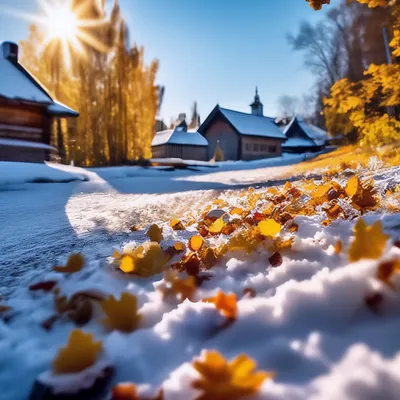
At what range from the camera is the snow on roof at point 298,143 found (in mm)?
36312

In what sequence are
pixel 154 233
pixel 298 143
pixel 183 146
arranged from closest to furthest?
pixel 154 233 < pixel 183 146 < pixel 298 143

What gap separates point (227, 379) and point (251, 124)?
28756mm

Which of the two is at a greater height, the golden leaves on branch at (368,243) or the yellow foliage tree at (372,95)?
the yellow foliage tree at (372,95)

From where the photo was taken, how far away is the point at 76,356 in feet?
2.08

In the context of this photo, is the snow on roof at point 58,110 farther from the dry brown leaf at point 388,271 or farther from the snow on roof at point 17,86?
the dry brown leaf at point 388,271

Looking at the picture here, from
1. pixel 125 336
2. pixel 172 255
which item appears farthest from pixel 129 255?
pixel 125 336

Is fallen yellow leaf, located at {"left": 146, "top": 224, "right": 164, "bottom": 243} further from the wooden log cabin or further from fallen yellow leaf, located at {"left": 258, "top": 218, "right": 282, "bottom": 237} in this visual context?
the wooden log cabin

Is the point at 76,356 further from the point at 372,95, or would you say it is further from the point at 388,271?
the point at 372,95

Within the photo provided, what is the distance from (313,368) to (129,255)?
2.60 ft

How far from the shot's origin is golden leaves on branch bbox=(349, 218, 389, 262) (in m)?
0.77

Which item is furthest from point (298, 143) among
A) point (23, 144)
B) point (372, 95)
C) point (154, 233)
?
point (154, 233)

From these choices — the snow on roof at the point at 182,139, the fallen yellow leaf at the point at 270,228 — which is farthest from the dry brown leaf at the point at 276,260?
the snow on roof at the point at 182,139

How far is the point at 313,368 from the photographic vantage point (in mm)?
554

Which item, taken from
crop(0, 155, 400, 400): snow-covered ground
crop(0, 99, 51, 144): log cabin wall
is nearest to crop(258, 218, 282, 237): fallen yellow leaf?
crop(0, 155, 400, 400): snow-covered ground
